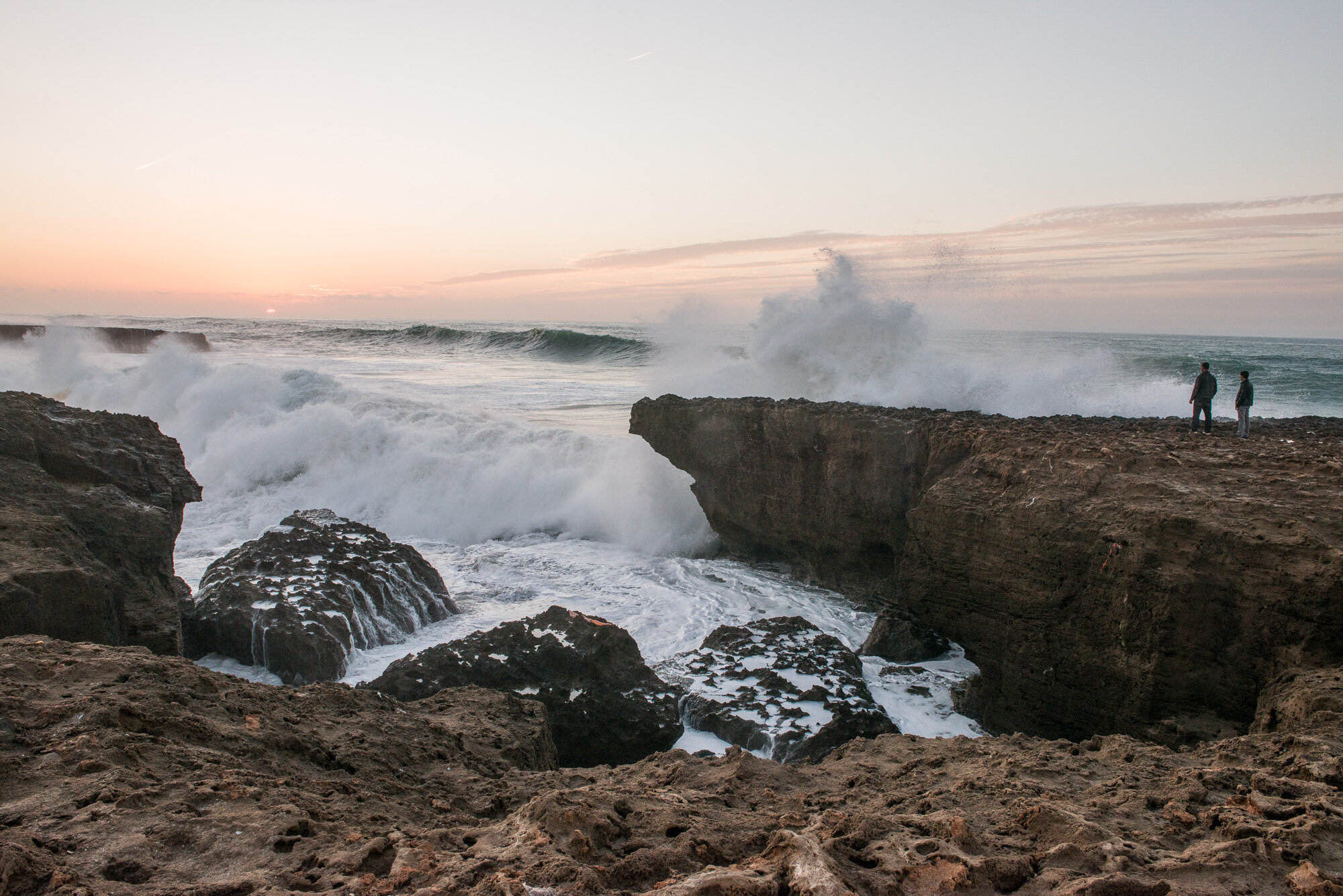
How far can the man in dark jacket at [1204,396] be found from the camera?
841 cm

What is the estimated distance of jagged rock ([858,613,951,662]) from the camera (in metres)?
7.16

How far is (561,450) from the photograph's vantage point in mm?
14281

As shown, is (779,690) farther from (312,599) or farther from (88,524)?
(88,524)

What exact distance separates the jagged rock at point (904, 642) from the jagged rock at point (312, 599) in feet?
14.4

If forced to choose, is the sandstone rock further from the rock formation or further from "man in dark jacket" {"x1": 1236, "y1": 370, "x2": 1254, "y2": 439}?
the rock formation

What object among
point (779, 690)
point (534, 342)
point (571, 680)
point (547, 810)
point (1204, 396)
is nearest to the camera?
point (547, 810)

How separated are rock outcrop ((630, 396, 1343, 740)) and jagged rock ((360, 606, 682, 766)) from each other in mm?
2642

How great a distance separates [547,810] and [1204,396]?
9127 millimetres

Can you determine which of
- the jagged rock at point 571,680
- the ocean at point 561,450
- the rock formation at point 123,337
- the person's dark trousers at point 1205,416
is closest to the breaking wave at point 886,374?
the ocean at point 561,450

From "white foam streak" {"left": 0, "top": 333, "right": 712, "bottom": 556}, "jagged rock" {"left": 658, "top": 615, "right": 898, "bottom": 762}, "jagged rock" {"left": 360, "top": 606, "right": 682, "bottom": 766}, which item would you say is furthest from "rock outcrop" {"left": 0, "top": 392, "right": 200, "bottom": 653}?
"white foam streak" {"left": 0, "top": 333, "right": 712, "bottom": 556}

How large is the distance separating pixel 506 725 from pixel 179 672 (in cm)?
145

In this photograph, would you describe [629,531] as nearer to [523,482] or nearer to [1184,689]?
[523,482]

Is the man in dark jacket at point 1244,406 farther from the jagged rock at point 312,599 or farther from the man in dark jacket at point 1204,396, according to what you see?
the jagged rock at point 312,599

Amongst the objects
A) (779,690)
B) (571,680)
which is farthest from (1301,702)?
(571,680)
